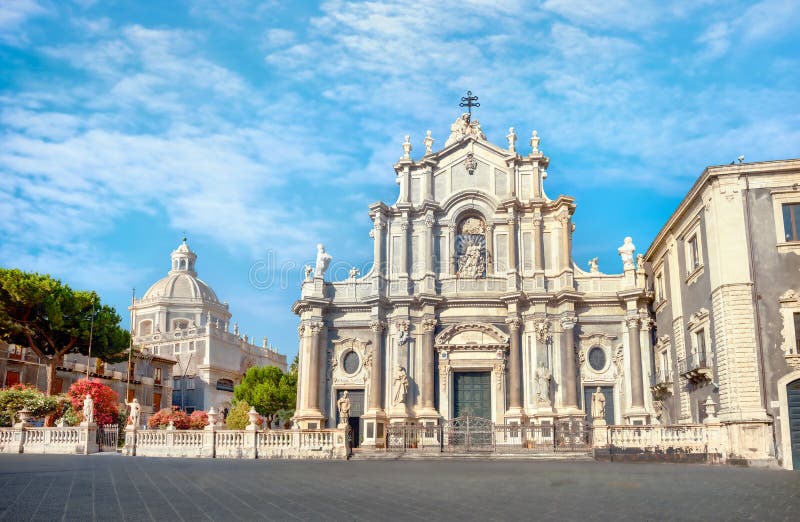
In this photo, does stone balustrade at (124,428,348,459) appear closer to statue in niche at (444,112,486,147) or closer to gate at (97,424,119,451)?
gate at (97,424,119,451)

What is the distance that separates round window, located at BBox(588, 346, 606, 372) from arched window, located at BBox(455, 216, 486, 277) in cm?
611

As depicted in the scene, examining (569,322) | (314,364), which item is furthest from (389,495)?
(569,322)

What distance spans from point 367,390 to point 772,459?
696 inches

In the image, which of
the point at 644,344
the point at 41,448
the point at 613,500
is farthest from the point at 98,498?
the point at 644,344

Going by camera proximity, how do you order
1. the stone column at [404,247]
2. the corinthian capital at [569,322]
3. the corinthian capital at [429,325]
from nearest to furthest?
1. the corinthian capital at [569,322]
2. the corinthian capital at [429,325]
3. the stone column at [404,247]

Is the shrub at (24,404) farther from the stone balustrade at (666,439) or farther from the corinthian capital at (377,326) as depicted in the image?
the stone balustrade at (666,439)

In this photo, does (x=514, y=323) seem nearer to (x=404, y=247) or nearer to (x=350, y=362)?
(x=404, y=247)

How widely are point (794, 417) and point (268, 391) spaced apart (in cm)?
4311

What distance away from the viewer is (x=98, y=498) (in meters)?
11.1

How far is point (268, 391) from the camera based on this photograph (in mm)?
58438

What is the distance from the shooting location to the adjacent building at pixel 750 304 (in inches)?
866

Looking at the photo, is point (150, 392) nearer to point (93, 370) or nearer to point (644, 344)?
point (93, 370)

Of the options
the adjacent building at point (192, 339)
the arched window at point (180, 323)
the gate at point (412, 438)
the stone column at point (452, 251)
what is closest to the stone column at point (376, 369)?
the gate at point (412, 438)

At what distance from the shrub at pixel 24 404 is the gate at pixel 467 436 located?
19.1m
